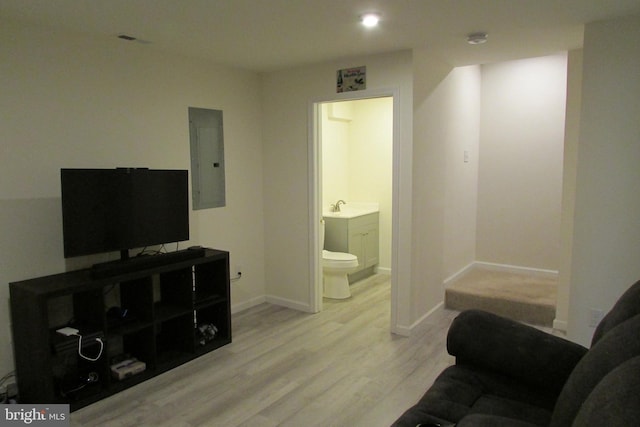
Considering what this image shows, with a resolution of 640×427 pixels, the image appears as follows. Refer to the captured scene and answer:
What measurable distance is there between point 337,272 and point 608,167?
2626 mm

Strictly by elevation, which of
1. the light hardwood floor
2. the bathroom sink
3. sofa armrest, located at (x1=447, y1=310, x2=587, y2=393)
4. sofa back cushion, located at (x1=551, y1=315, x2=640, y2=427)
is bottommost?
the light hardwood floor

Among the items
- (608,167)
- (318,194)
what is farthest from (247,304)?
(608,167)

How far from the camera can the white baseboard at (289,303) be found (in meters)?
4.35

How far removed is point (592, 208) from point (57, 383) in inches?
141

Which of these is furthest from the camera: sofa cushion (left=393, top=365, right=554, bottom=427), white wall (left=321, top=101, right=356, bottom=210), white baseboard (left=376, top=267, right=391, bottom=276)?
white baseboard (left=376, top=267, right=391, bottom=276)

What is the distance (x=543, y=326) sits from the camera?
391 centimetres

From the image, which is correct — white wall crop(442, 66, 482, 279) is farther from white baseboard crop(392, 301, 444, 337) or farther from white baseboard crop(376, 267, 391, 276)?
white baseboard crop(376, 267, 391, 276)

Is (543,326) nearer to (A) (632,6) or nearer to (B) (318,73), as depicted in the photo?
(A) (632,6)

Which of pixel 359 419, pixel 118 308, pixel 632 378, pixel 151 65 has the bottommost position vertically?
pixel 359 419

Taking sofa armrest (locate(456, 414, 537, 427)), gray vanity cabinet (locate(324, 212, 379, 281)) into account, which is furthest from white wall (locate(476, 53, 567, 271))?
sofa armrest (locate(456, 414, 537, 427))

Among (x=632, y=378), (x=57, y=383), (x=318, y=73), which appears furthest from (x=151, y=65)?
(x=632, y=378)

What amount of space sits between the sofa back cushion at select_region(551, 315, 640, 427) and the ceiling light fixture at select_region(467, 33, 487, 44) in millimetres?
2311

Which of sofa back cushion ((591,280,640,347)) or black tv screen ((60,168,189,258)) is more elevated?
black tv screen ((60,168,189,258))

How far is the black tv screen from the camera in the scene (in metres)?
2.72
